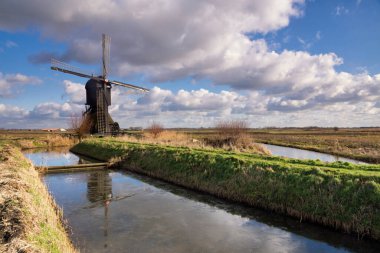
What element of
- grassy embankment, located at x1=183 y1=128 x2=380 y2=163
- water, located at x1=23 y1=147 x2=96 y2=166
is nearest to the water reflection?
water, located at x1=23 y1=147 x2=96 y2=166

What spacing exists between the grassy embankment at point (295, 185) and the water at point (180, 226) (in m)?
0.42

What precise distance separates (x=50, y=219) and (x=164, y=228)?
3481 mm

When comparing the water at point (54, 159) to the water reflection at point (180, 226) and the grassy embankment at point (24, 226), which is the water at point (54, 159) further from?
the grassy embankment at point (24, 226)

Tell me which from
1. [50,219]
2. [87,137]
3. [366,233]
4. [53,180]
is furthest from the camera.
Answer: [87,137]

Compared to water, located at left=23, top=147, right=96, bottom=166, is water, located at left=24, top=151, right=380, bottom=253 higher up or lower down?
lower down

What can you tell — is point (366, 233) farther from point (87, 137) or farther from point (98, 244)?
point (87, 137)

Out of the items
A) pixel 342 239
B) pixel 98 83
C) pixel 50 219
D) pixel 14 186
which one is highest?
pixel 98 83

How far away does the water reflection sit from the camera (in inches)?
353

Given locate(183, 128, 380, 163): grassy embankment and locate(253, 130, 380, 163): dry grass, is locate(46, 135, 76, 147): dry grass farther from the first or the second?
locate(253, 130, 380, 163): dry grass

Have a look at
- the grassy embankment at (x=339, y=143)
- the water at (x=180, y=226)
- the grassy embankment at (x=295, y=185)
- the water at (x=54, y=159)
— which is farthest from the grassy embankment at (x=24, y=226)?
the grassy embankment at (x=339, y=143)

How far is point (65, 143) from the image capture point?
4522 centimetres

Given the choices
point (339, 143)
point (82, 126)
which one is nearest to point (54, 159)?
point (82, 126)

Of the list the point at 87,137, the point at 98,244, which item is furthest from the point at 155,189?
the point at 87,137

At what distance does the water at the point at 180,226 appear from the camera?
8959mm
